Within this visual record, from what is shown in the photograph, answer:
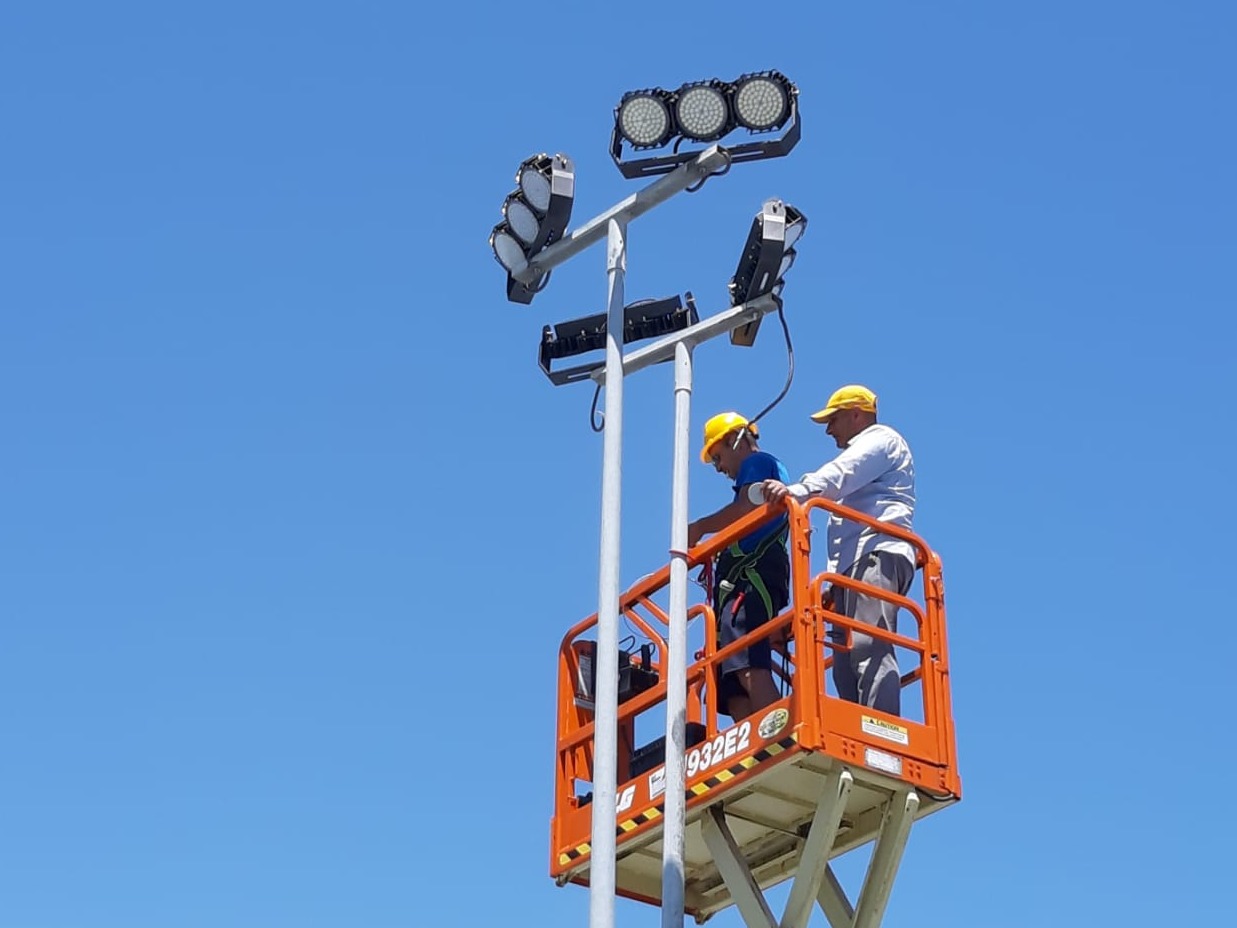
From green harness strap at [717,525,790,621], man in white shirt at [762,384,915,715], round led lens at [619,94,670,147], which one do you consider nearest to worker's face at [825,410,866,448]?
man in white shirt at [762,384,915,715]

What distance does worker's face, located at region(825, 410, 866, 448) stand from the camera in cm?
1216

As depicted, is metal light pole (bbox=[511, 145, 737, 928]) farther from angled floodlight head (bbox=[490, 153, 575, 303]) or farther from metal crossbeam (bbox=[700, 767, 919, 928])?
metal crossbeam (bbox=[700, 767, 919, 928])

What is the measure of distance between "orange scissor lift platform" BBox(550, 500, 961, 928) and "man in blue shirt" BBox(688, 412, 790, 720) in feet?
0.50

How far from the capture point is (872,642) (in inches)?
440

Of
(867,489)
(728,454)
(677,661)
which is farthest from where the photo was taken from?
(728,454)

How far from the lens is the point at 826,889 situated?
11.4 m

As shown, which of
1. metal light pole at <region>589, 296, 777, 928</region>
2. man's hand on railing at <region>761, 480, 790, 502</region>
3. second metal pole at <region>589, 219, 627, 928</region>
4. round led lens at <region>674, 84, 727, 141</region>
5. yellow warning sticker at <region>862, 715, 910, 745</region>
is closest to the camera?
second metal pole at <region>589, 219, 627, 928</region>


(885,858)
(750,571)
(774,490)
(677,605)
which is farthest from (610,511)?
(885,858)

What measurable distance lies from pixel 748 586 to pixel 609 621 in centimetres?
224

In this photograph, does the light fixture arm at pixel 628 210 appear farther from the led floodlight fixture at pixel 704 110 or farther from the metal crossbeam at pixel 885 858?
the metal crossbeam at pixel 885 858

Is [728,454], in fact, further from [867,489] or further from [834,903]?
[834,903]

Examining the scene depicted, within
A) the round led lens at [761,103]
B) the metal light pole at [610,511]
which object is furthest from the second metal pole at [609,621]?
the round led lens at [761,103]

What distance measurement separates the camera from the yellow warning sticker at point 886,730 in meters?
10.8

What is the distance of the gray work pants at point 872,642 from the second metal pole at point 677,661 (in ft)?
4.14
